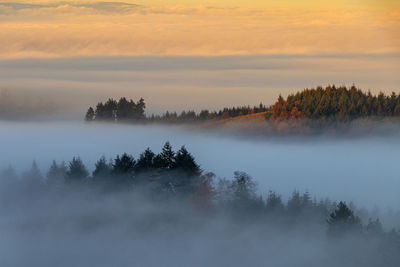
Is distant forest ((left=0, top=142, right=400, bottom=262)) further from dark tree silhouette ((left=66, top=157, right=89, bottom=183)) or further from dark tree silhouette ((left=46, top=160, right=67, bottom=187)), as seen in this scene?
dark tree silhouette ((left=46, top=160, right=67, bottom=187))

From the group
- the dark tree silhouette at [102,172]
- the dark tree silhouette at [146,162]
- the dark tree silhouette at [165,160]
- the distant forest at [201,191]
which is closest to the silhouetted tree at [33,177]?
the dark tree silhouette at [102,172]

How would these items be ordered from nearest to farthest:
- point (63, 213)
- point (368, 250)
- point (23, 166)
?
point (368, 250), point (63, 213), point (23, 166)

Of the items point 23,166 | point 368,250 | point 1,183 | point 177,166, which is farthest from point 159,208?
point 23,166

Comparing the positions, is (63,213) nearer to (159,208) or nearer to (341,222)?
(159,208)

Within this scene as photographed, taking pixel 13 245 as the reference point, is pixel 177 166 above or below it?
above

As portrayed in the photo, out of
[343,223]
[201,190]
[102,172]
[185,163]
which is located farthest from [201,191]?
[102,172]

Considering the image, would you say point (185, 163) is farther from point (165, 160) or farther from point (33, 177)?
point (33, 177)

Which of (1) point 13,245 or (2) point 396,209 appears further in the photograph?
(2) point 396,209

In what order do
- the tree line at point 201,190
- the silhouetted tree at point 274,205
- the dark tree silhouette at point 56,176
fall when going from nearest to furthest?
the tree line at point 201,190 → the silhouetted tree at point 274,205 → the dark tree silhouette at point 56,176

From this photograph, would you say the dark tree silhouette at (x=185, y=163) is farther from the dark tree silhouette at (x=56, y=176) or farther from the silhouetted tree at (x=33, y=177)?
the silhouetted tree at (x=33, y=177)

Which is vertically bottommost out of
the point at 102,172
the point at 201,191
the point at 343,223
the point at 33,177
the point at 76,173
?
the point at 343,223

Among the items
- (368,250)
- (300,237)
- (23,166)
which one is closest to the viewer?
(368,250)

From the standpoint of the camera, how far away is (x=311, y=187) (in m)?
156

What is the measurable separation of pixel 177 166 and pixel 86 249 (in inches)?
556
